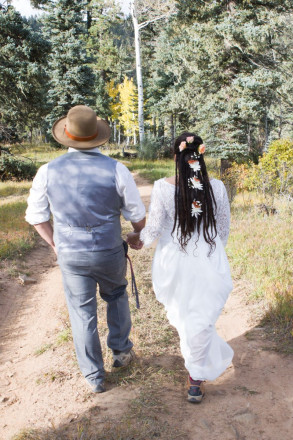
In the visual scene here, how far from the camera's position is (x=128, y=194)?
3.19 m

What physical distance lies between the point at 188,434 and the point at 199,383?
503 millimetres

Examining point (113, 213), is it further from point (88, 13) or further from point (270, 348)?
point (88, 13)

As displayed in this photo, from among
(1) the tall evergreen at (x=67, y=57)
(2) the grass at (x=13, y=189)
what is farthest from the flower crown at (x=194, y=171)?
(1) the tall evergreen at (x=67, y=57)

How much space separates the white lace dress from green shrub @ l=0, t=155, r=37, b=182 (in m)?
15.3

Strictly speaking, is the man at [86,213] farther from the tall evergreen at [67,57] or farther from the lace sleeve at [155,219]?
the tall evergreen at [67,57]

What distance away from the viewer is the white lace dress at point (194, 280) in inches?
131

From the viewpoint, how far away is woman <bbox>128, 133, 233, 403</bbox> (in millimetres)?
3234

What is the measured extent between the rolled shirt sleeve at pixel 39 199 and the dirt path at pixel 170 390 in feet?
5.56

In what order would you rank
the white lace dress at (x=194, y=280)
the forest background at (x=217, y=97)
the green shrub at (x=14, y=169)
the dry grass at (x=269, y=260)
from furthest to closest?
the green shrub at (x=14, y=169) < the forest background at (x=217, y=97) < the dry grass at (x=269, y=260) < the white lace dress at (x=194, y=280)

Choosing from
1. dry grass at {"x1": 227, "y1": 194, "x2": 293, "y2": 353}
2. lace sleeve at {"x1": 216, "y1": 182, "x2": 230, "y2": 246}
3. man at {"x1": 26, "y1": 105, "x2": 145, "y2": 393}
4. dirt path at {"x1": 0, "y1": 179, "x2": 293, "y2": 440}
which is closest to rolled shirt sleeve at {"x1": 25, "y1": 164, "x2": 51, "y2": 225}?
man at {"x1": 26, "y1": 105, "x2": 145, "y2": 393}

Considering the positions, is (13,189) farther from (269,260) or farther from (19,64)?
(269,260)

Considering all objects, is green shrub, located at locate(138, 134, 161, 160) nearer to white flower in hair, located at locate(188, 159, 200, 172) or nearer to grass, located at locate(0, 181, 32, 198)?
grass, located at locate(0, 181, 32, 198)

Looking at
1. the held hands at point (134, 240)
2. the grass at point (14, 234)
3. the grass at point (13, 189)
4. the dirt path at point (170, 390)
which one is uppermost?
the held hands at point (134, 240)

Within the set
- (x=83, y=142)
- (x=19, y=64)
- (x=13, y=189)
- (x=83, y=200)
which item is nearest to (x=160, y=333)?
(x=83, y=200)
